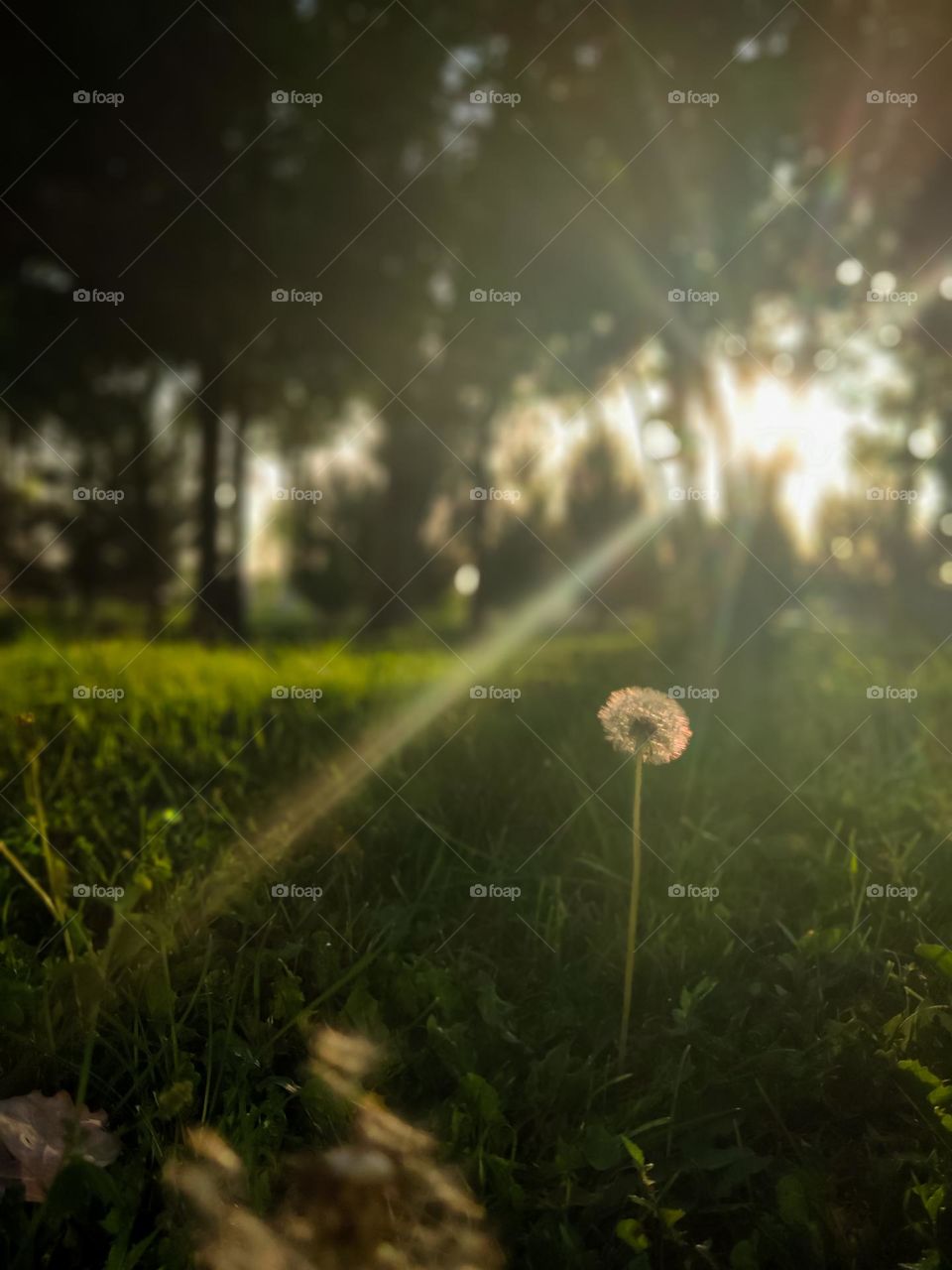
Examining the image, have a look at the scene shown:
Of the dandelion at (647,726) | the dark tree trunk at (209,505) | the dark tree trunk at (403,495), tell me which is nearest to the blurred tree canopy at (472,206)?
the dark tree trunk at (209,505)

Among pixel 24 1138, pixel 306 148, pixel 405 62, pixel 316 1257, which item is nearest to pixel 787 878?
pixel 316 1257

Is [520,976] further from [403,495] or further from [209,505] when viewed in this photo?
[403,495]

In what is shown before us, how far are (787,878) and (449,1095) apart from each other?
54.6 inches

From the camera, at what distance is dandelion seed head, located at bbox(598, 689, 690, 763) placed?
2.26m

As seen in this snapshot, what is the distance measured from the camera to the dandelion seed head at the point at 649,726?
226 cm

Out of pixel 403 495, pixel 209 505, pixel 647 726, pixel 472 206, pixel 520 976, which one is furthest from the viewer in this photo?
pixel 403 495

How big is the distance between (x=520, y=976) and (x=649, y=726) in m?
0.81

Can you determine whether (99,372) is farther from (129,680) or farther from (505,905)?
(505,905)

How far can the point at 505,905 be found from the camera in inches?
110

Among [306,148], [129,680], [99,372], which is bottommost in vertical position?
[129,680]

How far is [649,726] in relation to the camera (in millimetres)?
2254

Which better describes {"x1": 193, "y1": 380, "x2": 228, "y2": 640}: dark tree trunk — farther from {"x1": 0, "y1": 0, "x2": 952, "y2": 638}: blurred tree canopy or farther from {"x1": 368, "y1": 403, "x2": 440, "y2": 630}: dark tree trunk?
{"x1": 368, "y1": 403, "x2": 440, "y2": 630}: dark tree trunk

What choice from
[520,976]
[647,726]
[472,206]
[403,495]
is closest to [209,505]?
[472,206]

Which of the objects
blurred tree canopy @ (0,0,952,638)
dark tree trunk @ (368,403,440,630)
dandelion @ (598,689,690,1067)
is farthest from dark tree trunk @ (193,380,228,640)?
dandelion @ (598,689,690,1067)
